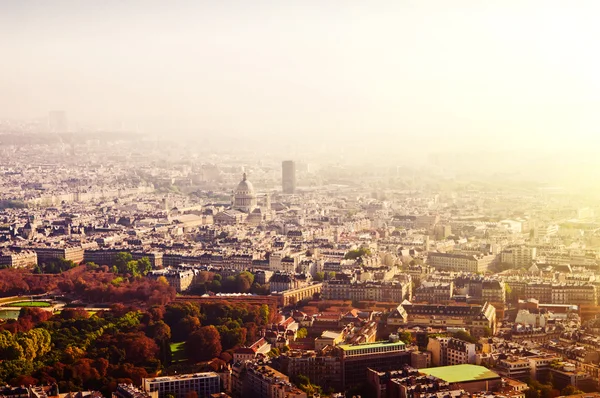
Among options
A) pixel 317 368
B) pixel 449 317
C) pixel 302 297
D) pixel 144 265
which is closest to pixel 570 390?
pixel 317 368

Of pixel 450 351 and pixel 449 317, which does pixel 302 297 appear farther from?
pixel 450 351

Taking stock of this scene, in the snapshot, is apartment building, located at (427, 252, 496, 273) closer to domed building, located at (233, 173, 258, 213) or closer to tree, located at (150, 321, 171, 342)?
tree, located at (150, 321, 171, 342)

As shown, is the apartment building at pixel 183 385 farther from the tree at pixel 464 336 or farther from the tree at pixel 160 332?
the tree at pixel 464 336

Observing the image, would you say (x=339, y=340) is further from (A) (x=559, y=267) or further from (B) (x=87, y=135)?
(B) (x=87, y=135)

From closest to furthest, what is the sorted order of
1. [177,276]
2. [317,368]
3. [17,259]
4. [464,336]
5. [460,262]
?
[317,368] → [464,336] → [177,276] → [460,262] → [17,259]

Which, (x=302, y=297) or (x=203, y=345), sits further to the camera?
(x=302, y=297)
